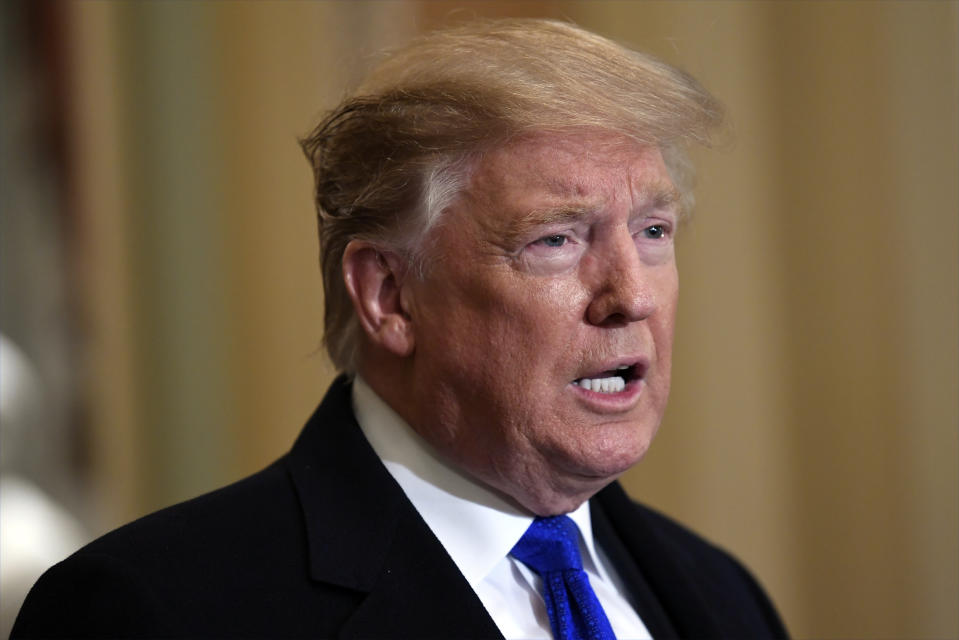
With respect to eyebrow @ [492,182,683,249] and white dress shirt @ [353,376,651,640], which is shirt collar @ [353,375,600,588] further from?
eyebrow @ [492,182,683,249]

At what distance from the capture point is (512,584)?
4.98 ft

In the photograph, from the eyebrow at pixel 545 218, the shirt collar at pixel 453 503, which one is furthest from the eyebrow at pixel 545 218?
the shirt collar at pixel 453 503

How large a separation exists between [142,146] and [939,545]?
2470 mm

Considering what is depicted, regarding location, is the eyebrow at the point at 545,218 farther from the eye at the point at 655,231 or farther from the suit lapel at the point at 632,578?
the suit lapel at the point at 632,578

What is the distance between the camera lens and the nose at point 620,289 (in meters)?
1.42

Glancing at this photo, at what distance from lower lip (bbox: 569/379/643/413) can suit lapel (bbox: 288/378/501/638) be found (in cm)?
29

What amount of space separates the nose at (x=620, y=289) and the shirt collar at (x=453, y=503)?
31cm

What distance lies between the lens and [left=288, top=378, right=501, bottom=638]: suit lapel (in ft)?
4.52

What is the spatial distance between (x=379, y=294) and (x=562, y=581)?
1.65 ft

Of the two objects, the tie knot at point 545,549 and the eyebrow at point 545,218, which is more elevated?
the eyebrow at point 545,218

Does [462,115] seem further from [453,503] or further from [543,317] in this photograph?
[453,503]

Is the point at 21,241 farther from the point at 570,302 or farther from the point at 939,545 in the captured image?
the point at 939,545

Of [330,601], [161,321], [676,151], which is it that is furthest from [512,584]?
[161,321]

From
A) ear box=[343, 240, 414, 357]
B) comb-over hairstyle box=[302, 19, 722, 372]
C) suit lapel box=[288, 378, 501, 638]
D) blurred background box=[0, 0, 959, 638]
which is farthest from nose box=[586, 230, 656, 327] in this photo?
blurred background box=[0, 0, 959, 638]
